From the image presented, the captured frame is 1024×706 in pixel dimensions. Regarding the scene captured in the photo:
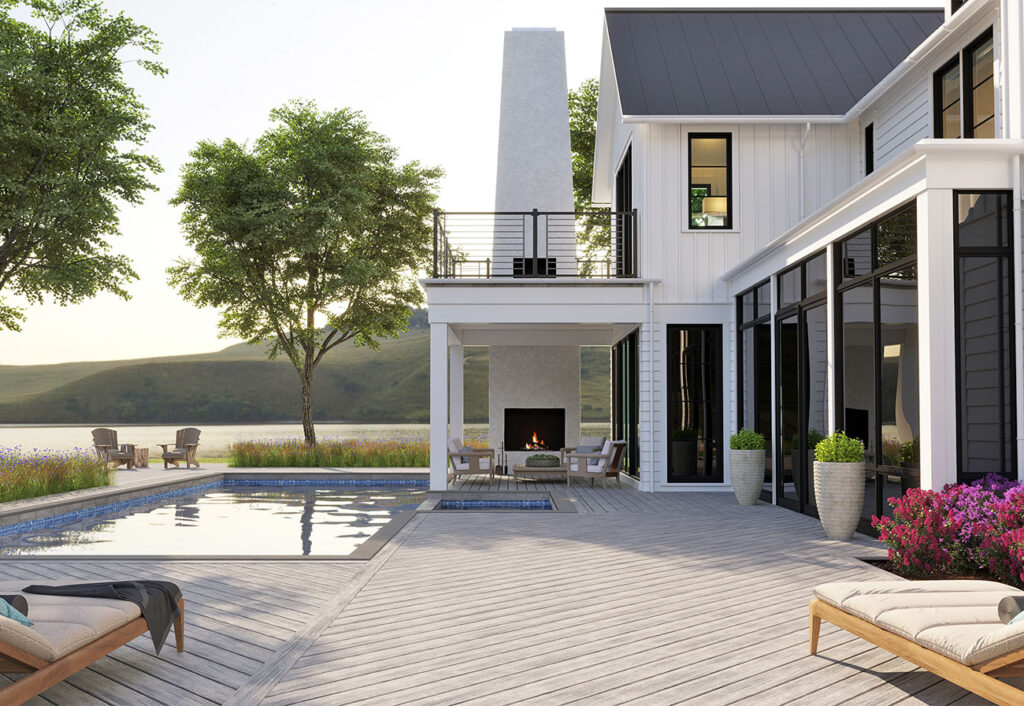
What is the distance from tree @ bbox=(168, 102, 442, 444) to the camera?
19953mm

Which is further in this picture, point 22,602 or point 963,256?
point 963,256

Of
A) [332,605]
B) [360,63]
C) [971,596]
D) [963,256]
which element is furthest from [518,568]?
[360,63]

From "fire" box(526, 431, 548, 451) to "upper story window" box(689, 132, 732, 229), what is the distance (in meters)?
5.70

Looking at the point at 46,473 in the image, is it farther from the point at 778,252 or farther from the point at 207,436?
the point at 207,436

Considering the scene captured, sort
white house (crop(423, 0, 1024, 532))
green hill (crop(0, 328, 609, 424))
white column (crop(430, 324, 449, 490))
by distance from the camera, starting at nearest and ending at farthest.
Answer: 1. white house (crop(423, 0, 1024, 532))
2. white column (crop(430, 324, 449, 490))
3. green hill (crop(0, 328, 609, 424))

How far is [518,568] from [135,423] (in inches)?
3463

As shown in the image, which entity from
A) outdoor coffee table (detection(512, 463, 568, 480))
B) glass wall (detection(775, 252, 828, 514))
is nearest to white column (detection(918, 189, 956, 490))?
glass wall (detection(775, 252, 828, 514))

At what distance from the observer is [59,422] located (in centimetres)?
8962

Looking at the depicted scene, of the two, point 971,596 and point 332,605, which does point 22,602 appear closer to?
point 332,605

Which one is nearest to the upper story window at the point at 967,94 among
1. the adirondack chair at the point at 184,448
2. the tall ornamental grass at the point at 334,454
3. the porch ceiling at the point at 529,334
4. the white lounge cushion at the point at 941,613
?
the white lounge cushion at the point at 941,613

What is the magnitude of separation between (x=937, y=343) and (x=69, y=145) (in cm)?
1460

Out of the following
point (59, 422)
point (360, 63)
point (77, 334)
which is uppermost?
point (360, 63)

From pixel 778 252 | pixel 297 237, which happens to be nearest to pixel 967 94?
pixel 778 252

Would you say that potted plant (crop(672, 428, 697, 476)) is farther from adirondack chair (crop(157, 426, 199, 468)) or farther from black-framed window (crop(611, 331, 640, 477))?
adirondack chair (crop(157, 426, 199, 468))
